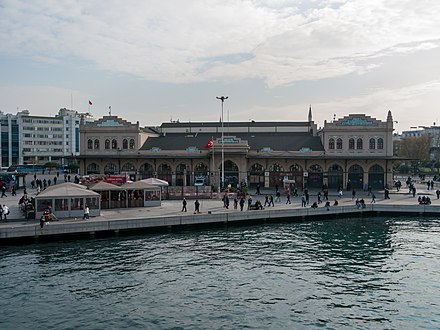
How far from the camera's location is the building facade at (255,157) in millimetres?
65062

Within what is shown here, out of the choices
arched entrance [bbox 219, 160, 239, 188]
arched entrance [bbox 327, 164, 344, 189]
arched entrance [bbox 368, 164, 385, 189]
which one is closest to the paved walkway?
arched entrance [bbox 368, 164, 385, 189]

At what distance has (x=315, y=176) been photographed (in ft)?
216

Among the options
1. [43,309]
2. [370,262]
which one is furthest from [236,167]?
[43,309]

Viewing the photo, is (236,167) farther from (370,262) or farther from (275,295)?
(275,295)

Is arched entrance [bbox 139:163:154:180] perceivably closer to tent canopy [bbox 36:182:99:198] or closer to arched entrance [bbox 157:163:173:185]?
arched entrance [bbox 157:163:173:185]

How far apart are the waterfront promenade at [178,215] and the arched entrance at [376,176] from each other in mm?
8642

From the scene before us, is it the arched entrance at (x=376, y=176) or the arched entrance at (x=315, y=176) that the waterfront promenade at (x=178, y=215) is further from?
the arched entrance at (x=315, y=176)

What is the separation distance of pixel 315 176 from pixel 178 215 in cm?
3237

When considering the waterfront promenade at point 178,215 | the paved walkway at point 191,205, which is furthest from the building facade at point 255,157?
the waterfront promenade at point 178,215

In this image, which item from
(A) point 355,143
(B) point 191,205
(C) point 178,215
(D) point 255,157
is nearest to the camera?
(C) point 178,215

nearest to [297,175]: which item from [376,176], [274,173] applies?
[274,173]

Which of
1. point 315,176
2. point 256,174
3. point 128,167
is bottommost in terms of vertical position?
point 315,176

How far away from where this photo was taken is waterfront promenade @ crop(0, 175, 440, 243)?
32719mm

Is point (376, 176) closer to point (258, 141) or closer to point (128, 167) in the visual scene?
point (258, 141)
